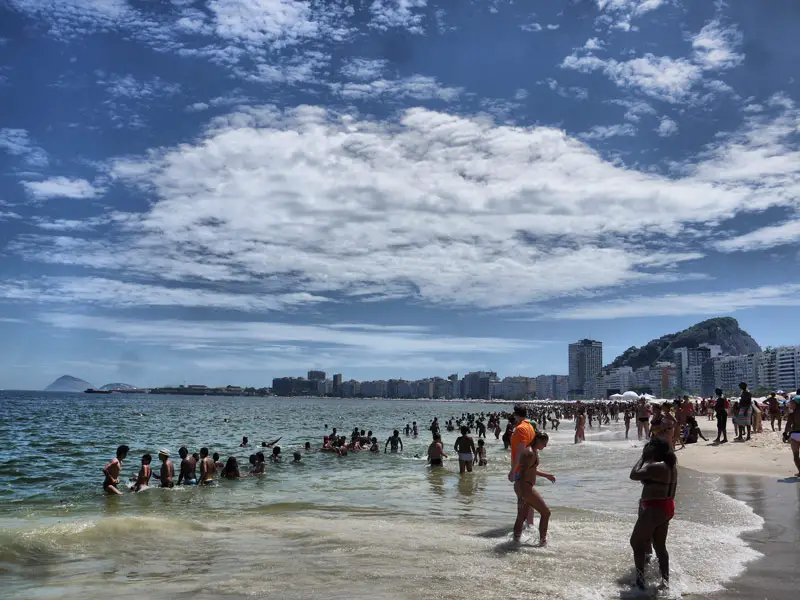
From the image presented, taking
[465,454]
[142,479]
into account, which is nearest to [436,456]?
[465,454]

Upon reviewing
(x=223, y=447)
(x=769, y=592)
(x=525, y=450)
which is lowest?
(x=223, y=447)

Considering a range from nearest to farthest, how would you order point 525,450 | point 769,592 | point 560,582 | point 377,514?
point 769,592
point 560,582
point 525,450
point 377,514

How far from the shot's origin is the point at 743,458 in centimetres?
1683

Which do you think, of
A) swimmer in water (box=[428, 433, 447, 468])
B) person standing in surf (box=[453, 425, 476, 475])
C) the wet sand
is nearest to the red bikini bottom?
the wet sand

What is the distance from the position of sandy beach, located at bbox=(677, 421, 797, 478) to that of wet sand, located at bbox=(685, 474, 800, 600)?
1600 mm

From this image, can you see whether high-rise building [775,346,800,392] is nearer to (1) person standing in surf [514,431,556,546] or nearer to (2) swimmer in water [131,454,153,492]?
(2) swimmer in water [131,454,153,492]

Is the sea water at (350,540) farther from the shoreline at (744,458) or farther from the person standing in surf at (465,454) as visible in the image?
the shoreline at (744,458)

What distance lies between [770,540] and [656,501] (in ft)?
10.6

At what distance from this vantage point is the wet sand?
581 cm

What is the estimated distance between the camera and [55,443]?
31656 millimetres

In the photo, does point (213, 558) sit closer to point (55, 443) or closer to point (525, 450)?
point (525, 450)

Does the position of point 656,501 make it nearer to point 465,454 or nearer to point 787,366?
point 465,454

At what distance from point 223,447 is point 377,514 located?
22337 millimetres

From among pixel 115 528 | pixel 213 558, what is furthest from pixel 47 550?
pixel 213 558
